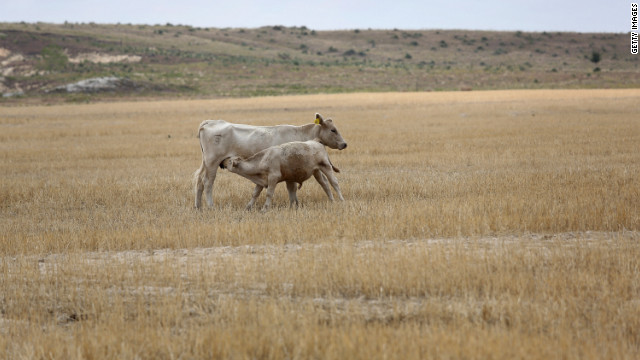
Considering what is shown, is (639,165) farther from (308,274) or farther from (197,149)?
(197,149)

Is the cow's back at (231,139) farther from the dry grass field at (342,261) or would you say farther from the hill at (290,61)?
the hill at (290,61)

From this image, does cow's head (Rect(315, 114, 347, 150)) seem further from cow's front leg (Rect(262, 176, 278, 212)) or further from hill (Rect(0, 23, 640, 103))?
hill (Rect(0, 23, 640, 103))

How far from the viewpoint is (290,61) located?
9994 centimetres

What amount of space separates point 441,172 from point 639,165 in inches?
195

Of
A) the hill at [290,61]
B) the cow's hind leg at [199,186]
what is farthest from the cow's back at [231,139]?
the hill at [290,61]

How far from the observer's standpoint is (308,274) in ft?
27.1

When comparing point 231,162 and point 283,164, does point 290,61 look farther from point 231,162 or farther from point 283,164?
point 283,164

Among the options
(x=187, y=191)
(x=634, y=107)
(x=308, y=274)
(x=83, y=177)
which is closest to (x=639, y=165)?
(x=187, y=191)

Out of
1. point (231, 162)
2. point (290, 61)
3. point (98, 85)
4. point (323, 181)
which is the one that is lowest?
point (98, 85)

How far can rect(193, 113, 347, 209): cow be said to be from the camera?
14.0 m

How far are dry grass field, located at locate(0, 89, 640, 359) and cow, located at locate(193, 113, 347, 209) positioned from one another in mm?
749

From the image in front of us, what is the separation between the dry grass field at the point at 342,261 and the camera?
6.22 m

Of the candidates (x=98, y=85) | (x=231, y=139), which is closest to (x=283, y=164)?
(x=231, y=139)

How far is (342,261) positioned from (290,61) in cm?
9310
